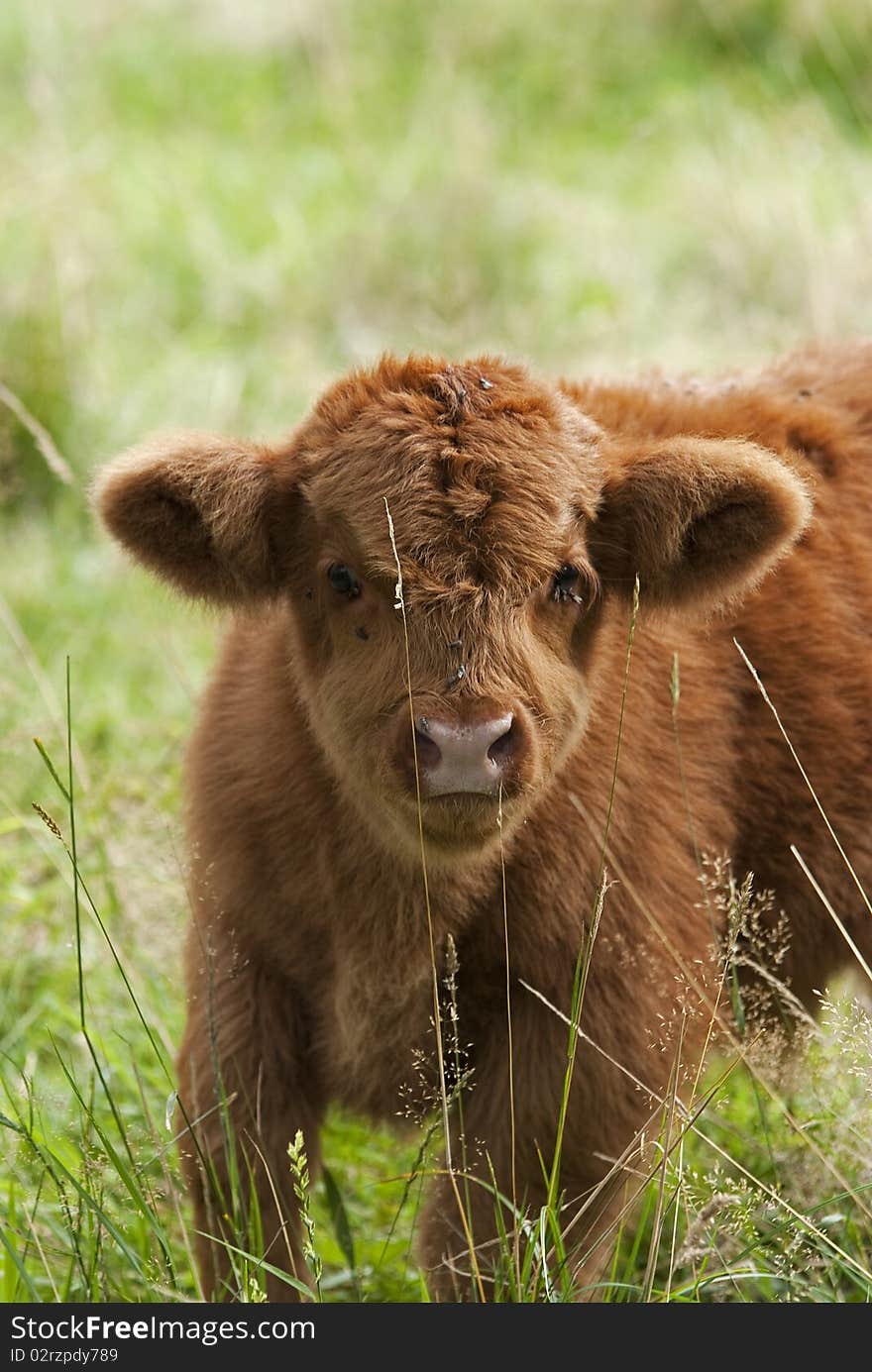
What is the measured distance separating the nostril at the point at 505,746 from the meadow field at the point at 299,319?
2.40 ft

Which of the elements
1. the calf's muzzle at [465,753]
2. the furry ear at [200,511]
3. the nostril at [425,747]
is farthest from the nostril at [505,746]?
the furry ear at [200,511]

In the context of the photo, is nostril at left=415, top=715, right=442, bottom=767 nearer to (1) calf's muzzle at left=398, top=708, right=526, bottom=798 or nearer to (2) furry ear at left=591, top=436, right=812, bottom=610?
(1) calf's muzzle at left=398, top=708, right=526, bottom=798

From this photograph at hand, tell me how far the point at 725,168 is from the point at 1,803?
6051 millimetres

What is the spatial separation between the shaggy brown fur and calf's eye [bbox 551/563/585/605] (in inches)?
0.5

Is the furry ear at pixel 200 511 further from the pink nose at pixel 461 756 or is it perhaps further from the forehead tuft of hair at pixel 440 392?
the pink nose at pixel 461 756

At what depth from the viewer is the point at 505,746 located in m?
3.49

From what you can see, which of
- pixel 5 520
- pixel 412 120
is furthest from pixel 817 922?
pixel 412 120

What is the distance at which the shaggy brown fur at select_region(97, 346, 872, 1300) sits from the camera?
145 inches

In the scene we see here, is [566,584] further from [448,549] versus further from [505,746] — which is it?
[505,746]

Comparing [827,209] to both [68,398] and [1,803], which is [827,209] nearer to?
[68,398]

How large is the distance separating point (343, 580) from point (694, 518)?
77 cm

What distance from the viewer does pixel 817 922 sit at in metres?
4.57

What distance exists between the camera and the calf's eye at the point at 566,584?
12.5 ft

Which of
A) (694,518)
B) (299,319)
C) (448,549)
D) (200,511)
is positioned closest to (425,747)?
(448,549)
